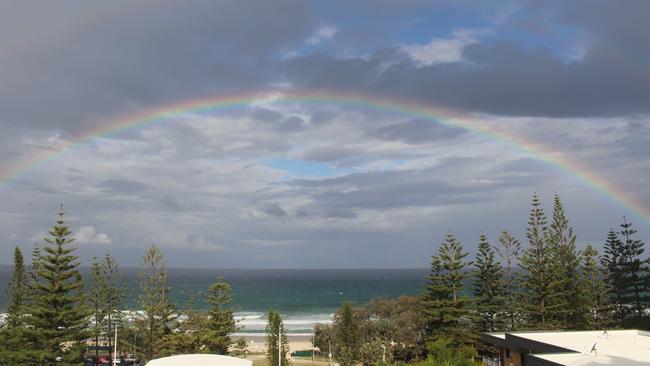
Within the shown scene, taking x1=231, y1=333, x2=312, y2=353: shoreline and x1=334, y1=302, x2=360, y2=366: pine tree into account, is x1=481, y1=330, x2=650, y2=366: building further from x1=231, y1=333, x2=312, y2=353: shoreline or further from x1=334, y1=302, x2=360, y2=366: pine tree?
x1=231, y1=333, x2=312, y2=353: shoreline

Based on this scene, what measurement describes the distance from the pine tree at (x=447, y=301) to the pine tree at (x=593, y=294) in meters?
7.58

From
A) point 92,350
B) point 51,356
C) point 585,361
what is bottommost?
point 92,350

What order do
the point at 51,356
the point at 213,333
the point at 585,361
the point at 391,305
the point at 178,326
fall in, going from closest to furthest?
the point at 585,361 < the point at 51,356 < the point at 213,333 < the point at 178,326 < the point at 391,305

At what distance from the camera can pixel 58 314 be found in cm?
2488

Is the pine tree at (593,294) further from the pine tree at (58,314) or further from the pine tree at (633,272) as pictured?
the pine tree at (58,314)

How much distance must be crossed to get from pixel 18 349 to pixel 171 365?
1297cm

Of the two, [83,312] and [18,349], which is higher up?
[83,312]

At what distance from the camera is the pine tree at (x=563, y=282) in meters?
30.8

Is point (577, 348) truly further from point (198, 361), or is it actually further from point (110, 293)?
point (110, 293)

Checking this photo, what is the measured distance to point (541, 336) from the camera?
61.8 feet

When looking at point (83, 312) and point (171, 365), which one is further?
point (83, 312)

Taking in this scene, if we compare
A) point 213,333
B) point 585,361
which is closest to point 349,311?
point 213,333

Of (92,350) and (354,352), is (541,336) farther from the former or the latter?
(92,350)

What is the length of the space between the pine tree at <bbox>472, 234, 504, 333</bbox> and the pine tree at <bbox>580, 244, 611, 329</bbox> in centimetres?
517
